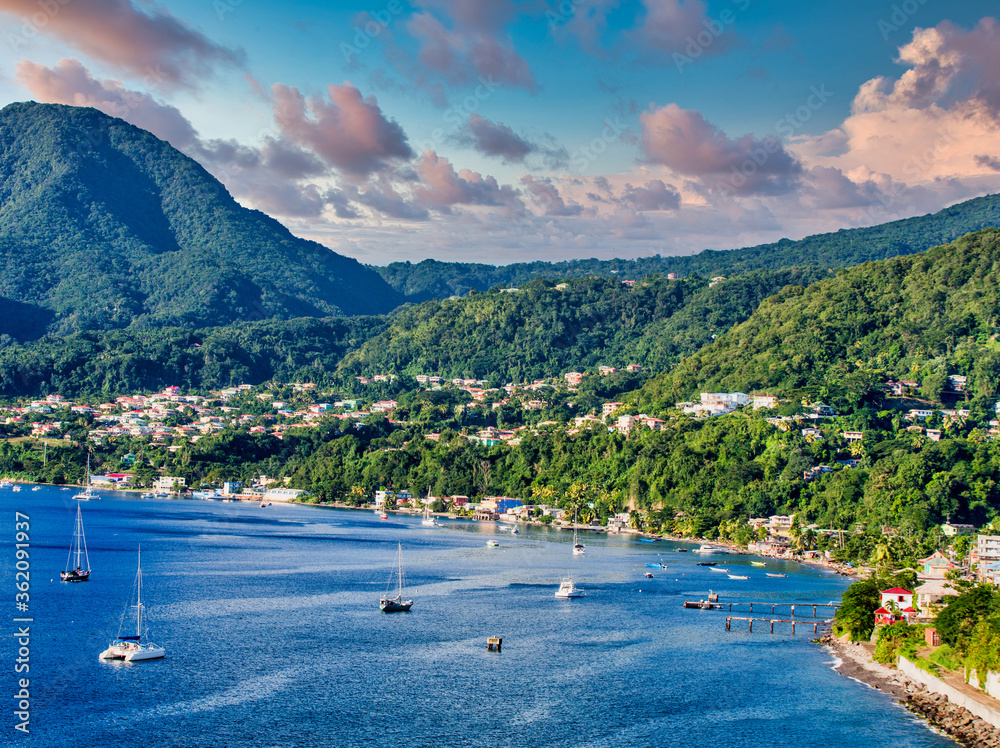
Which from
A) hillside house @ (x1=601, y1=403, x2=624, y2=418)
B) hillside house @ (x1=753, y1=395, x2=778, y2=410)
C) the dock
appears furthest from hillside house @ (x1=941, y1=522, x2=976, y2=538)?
hillside house @ (x1=601, y1=403, x2=624, y2=418)

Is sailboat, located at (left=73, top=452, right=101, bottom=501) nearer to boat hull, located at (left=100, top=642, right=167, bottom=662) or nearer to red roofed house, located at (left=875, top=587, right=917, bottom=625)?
boat hull, located at (left=100, top=642, right=167, bottom=662)

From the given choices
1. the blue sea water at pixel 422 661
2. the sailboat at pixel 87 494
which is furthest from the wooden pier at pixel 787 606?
the sailboat at pixel 87 494

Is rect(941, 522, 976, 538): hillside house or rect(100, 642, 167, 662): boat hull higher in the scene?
rect(941, 522, 976, 538): hillside house

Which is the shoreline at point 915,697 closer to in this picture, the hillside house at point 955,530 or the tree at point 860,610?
the tree at point 860,610

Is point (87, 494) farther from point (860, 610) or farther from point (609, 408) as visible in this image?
point (860, 610)
